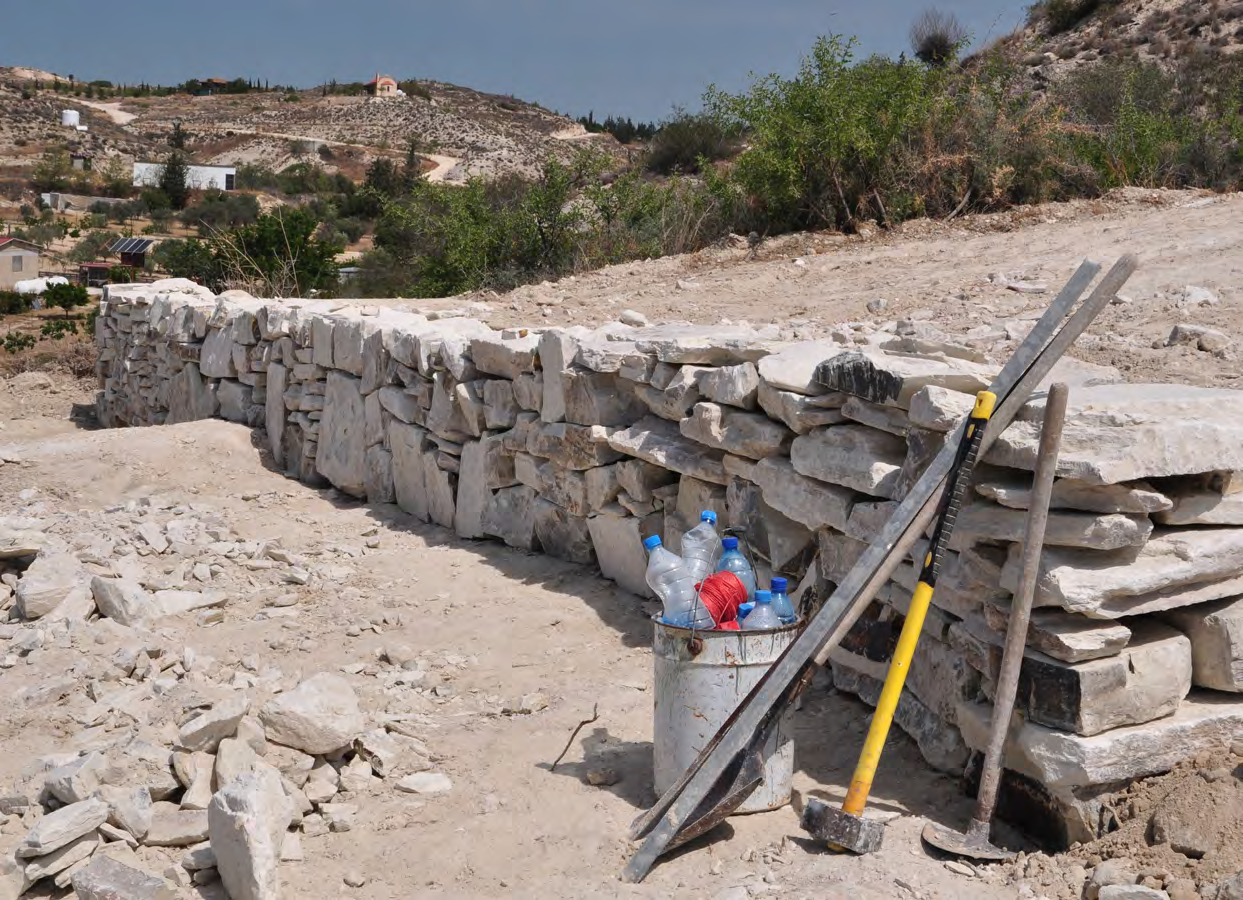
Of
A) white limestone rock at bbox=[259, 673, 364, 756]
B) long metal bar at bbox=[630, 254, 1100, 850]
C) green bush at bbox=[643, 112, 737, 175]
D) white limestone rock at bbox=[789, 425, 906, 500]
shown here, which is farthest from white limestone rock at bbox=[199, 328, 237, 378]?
green bush at bbox=[643, 112, 737, 175]

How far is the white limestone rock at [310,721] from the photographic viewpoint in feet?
12.9

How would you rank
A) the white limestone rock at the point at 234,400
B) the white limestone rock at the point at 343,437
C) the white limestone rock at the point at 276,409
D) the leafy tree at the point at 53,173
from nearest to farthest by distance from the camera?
the white limestone rock at the point at 343,437, the white limestone rock at the point at 276,409, the white limestone rock at the point at 234,400, the leafy tree at the point at 53,173

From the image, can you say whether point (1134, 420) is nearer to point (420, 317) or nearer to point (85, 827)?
point (85, 827)

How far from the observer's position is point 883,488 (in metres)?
3.81

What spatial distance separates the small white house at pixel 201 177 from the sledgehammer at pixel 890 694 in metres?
40.9

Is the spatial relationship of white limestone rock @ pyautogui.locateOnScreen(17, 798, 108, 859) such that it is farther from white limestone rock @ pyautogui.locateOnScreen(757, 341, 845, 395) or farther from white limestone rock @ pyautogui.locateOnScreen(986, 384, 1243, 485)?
white limestone rock @ pyautogui.locateOnScreen(986, 384, 1243, 485)

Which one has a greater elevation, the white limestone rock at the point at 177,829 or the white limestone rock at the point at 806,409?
the white limestone rock at the point at 806,409

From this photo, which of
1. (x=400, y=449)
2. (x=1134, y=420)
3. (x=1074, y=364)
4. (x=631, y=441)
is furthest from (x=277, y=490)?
(x=1134, y=420)

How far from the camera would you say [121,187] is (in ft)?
134

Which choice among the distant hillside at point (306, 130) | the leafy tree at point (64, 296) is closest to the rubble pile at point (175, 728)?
the leafy tree at point (64, 296)

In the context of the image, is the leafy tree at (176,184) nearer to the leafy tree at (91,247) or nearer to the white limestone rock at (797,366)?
the leafy tree at (91,247)

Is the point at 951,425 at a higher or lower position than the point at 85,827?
higher

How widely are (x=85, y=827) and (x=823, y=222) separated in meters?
7.72

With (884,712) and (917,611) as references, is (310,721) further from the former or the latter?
(917,611)
